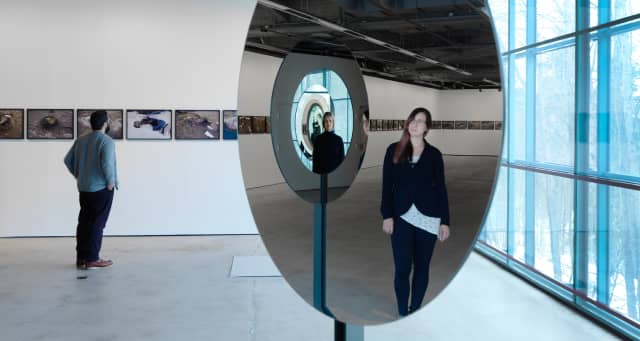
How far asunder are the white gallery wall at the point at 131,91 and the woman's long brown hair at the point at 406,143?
10.9 metres

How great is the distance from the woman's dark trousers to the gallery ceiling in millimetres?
289

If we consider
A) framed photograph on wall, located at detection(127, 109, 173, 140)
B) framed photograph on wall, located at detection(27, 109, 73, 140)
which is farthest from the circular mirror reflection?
framed photograph on wall, located at detection(27, 109, 73, 140)

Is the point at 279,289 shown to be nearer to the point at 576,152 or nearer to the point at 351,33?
the point at 576,152

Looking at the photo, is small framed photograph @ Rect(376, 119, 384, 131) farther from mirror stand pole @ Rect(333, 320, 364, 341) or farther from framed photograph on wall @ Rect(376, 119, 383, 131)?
mirror stand pole @ Rect(333, 320, 364, 341)

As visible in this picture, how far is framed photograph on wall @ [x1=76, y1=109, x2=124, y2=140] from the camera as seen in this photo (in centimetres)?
1205

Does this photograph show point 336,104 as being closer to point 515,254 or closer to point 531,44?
point 531,44

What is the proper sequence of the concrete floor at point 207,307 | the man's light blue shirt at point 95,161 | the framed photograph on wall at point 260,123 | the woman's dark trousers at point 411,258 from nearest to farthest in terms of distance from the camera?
the woman's dark trousers at point 411,258, the framed photograph on wall at point 260,123, the concrete floor at point 207,307, the man's light blue shirt at point 95,161

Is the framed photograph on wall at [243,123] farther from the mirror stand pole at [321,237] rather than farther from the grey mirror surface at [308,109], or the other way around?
the mirror stand pole at [321,237]

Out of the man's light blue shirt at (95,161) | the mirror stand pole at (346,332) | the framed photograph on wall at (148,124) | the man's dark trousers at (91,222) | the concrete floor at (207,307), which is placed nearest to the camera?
the mirror stand pole at (346,332)

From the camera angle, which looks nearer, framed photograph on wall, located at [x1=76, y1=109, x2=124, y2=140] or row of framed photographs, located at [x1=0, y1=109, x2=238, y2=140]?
row of framed photographs, located at [x1=0, y1=109, x2=238, y2=140]

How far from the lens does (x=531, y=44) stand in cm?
812

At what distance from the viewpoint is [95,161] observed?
28.8ft

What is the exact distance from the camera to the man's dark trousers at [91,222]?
895 centimetres

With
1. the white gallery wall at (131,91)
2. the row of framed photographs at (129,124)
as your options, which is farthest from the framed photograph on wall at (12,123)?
the white gallery wall at (131,91)
